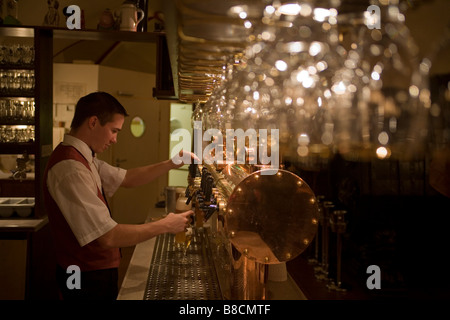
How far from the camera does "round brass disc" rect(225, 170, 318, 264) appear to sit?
3.32ft

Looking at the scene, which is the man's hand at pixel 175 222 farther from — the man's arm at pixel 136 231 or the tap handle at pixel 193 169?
the tap handle at pixel 193 169

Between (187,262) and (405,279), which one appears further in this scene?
(405,279)

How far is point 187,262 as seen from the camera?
6.45 feet

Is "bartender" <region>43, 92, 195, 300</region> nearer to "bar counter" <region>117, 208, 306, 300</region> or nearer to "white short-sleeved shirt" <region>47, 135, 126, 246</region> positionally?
"white short-sleeved shirt" <region>47, 135, 126, 246</region>

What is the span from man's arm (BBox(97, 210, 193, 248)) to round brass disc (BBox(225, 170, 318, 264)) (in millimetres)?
771

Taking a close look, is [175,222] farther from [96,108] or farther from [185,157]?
[185,157]

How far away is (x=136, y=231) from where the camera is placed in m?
1.74

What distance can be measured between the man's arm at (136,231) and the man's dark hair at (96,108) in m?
0.53

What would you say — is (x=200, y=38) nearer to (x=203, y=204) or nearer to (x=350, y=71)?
(x=350, y=71)

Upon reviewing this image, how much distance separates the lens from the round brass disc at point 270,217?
101 centimetres

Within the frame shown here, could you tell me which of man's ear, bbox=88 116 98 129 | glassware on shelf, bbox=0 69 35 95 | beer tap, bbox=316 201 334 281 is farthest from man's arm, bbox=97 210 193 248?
glassware on shelf, bbox=0 69 35 95

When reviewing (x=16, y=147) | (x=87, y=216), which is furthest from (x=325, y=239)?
(x=16, y=147)

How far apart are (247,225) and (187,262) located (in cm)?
104
